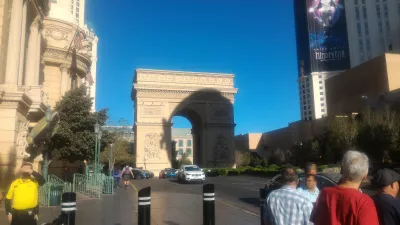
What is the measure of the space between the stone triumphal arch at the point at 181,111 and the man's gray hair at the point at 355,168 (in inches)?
2006

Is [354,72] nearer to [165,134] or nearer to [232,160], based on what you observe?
[232,160]

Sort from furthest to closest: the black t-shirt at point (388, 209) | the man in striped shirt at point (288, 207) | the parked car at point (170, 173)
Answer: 1. the parked car at point (170, 173)
2. the man in striped shirt at point (288, 207)
3. the black t-shirt at point (388, 209)

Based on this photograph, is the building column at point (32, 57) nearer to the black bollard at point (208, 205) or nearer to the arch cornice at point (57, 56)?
the arch cornice at point (57, 56)

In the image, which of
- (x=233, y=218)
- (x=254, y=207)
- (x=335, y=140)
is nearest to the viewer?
(x=233, y=218)

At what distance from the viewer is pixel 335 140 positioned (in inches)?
1470

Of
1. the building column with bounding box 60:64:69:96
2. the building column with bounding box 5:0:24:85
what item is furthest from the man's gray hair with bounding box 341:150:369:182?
the building column with bounding box 60:64:69:96

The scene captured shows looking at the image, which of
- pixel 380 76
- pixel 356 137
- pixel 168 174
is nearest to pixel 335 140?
pixel 356 137

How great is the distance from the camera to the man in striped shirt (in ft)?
11.2

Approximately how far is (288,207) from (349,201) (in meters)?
0.81

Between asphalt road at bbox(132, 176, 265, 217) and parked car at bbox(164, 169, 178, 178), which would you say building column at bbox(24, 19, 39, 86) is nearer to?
asphalt road at bbox(132, 176, 265, 217)

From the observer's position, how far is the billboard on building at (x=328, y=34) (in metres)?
109

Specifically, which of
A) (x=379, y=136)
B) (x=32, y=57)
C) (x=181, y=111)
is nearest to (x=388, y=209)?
(x=32, y=57)

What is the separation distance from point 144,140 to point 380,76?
117 feet

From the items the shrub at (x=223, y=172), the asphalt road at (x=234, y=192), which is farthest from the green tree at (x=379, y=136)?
the shrub at (x=223, y=172)
